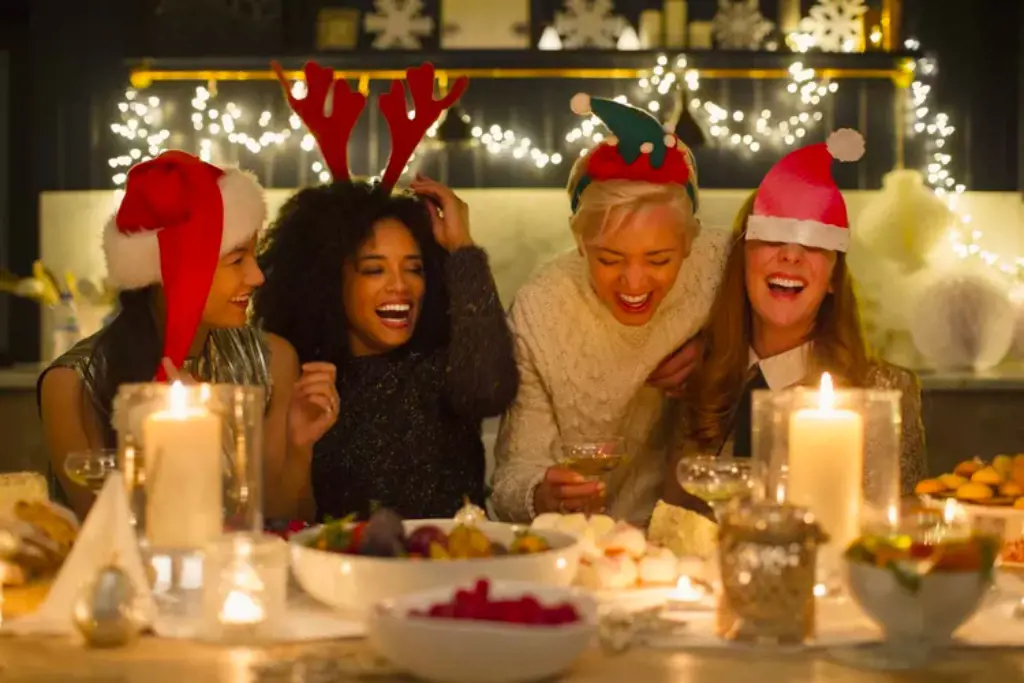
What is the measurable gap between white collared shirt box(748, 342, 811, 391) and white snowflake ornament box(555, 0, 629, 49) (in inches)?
91.3

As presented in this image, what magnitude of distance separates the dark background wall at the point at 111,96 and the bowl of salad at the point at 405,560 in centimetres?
319

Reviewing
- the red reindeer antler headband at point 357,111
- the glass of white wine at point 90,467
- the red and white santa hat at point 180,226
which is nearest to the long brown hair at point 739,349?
the red reindeer antler headband at point 357,111

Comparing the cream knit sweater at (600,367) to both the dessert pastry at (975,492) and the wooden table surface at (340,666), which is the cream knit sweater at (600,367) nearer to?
the dessert pastry at (975,492)

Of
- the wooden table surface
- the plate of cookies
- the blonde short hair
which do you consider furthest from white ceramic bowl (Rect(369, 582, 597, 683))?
the blonde short hair

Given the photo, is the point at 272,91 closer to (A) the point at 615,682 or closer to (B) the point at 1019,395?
(B) the point at 1019,395

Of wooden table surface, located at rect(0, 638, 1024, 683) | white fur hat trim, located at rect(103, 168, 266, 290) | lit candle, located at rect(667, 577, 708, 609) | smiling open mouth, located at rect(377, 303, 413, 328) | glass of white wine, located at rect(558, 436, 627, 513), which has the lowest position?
wooden table surface, located at rect(0, 638, 1024, 683)

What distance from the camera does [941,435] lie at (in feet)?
13.2

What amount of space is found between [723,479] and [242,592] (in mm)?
552

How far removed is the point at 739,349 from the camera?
93.2 inches

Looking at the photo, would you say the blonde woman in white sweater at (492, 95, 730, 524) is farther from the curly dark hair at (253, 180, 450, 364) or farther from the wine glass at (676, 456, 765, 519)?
the wine glass at (676, 456, 765, 519)

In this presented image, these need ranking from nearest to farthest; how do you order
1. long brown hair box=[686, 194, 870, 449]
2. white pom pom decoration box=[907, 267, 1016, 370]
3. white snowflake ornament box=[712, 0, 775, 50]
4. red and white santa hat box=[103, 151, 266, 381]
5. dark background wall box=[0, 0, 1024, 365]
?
red and white santa hat box=[103, 151, 266, 381] < long brown hair box=[686, 194, 870, 449] < white pom pom decoration box=[907, 267, 1016, 370] < white snowflake ornament box=[712, 0, 775, 50] < dark background wall box=[0, 0, 1024, 365]

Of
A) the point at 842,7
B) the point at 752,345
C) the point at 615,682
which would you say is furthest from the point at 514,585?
the point at 842,7

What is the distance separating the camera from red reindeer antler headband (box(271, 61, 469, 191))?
2344 mm

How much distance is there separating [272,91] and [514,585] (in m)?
3.46
